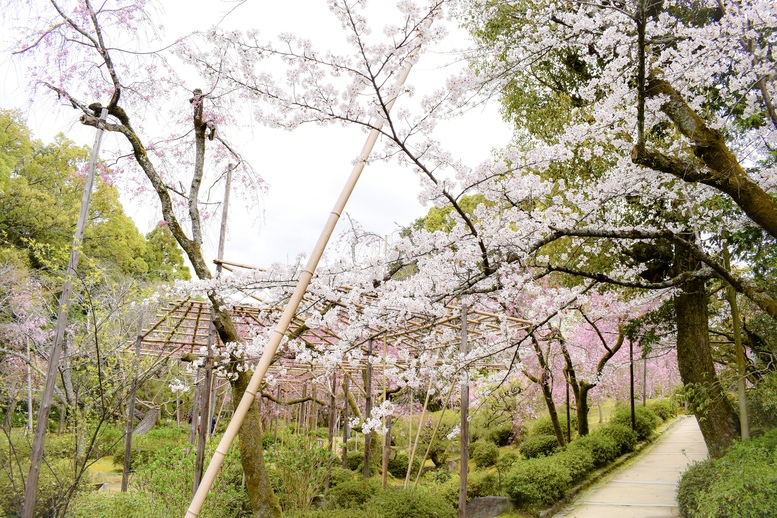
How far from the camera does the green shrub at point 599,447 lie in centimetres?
936

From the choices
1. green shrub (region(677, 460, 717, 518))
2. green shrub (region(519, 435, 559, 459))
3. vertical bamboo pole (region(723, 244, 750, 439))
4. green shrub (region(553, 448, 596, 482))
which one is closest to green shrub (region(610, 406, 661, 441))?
green shrub (region(519, 435, 559, 459))

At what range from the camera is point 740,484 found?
4.53 metres

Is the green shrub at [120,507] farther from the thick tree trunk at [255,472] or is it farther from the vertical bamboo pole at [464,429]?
the vertical bamboo pole at [464,429]

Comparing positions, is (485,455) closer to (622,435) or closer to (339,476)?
(622,435)

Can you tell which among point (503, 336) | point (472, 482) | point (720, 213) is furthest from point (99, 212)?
point (720, 213)

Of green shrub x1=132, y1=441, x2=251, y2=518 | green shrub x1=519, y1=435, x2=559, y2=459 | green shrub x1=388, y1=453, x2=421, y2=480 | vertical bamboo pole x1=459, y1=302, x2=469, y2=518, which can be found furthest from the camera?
green shrub x1=388, y1=453, x2=421, y2=480

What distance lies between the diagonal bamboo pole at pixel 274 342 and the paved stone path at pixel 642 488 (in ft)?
20.3

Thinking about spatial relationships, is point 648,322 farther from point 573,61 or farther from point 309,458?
point 309,458

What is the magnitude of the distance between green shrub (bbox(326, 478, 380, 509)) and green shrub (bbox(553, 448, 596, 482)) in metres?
3.28

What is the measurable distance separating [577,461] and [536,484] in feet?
5.11

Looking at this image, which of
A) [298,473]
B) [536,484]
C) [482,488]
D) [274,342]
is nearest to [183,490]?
[298,473]

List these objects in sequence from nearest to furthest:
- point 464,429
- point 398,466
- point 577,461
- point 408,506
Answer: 1. point 464,429
2. point 408,506
3. point 577,461
4. point 398,466

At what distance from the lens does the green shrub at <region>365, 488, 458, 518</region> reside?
5148 millimetres

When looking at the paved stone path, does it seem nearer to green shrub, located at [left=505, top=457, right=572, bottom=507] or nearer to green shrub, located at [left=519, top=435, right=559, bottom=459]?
green shrub, located at [left=505, top=457, right=572, bottom=507]
